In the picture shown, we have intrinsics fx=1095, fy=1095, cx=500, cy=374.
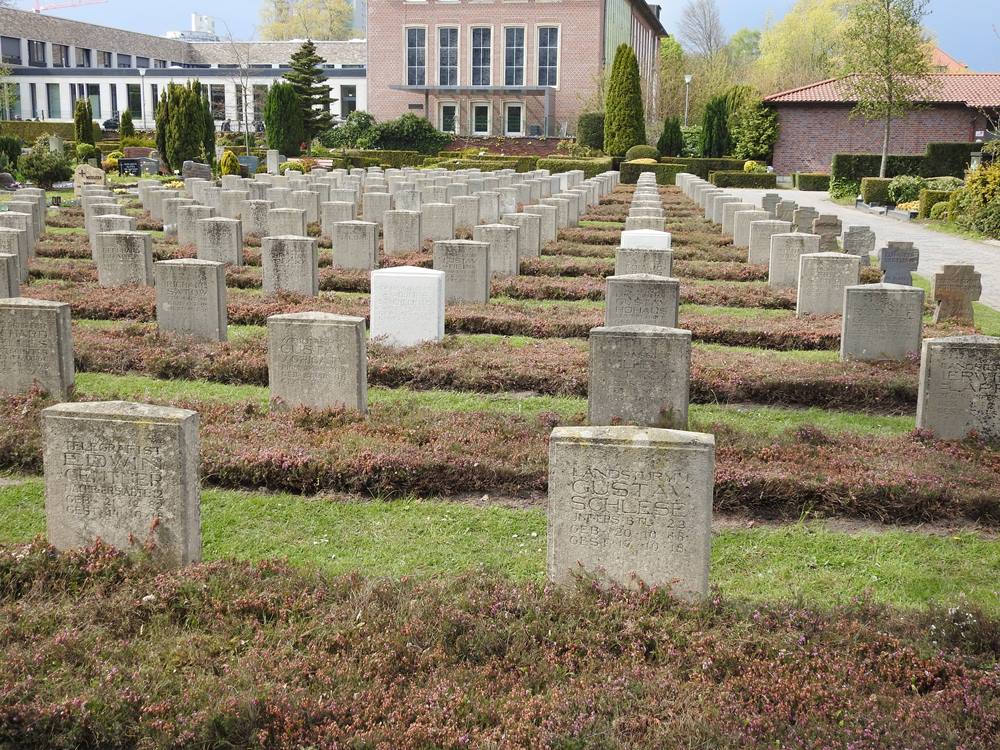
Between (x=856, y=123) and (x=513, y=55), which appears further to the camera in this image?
(x=513, y=55)

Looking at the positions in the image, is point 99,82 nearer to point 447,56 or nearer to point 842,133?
point 447,56

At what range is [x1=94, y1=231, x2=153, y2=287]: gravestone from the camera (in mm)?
14500

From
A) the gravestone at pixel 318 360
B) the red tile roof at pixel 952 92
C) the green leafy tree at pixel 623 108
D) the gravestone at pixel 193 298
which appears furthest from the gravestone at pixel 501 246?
the green leafy tree at pixel 623 108

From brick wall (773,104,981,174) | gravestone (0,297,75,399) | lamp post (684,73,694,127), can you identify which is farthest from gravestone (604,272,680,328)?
lamp post (684,73,694,127)

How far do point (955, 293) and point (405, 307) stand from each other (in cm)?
649

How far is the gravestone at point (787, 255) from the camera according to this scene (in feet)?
51.9

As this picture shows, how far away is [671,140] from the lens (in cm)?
5356

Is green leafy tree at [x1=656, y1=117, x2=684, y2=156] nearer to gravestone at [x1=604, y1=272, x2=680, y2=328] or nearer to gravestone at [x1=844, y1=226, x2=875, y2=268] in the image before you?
gravestone at [x1=844, y1=226, x2=875, y2=268]

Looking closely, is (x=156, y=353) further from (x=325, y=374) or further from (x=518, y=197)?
(x=518, y=197)

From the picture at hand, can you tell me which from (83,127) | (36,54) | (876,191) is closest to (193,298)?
(876,191)

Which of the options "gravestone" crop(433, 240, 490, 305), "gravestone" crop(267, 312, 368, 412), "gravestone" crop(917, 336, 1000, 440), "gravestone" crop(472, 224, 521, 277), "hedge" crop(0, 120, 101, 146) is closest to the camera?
"gravestone" crop(917, 336, 1000, 440)

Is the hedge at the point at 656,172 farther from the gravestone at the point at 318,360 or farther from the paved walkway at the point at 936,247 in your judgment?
the gravestone at the point at 318,360

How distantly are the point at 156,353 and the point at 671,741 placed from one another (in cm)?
758

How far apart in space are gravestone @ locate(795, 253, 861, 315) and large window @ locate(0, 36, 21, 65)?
2880 inches
